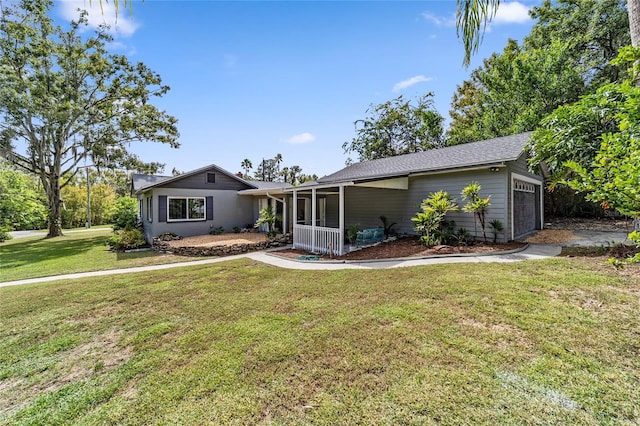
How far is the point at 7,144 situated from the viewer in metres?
17.6

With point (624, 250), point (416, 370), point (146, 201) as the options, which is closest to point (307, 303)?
point (416, 370)

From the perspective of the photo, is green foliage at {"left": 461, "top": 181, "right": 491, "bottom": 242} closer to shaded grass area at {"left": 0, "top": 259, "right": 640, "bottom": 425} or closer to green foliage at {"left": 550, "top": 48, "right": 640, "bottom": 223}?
shaded grass area at {"left": 0, "top": 259, "right": 640, "bottom": 425}

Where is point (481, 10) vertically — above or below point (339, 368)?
above

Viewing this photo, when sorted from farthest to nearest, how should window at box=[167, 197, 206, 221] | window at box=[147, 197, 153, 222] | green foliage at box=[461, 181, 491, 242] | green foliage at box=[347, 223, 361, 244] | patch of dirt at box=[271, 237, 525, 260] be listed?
window at box=[147, 197, 153, 222], window at box=[167, 197, 206, 221], green foliage at box=[347, 223, 361, 244], green foliage at box=[461, 181, 491, 242], patch of dirt at box=[271, 237, 525, 260]

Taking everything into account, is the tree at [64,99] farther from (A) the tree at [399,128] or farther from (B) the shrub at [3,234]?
(A) the tree at [399,128]

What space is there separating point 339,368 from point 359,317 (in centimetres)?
131

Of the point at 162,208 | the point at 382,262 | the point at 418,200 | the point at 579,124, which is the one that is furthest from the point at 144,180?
the point at 579,124

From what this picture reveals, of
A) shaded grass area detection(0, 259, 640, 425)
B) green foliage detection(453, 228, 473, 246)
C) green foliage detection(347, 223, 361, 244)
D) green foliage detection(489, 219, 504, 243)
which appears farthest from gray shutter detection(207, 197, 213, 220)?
green foliage detection(489, 219, 504, 243)

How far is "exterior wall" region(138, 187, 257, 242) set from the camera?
1433cm

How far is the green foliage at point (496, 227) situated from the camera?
32.1 feet

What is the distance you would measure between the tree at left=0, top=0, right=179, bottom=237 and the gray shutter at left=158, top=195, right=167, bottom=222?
9.56m

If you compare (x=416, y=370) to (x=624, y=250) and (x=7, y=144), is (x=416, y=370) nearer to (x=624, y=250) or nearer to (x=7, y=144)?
(x=624, y=250)

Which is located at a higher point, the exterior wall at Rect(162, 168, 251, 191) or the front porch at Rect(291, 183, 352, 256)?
the exterior wall at Rect(162, 168, 251, 191)

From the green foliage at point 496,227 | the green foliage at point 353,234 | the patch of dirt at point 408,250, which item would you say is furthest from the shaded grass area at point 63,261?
the green foliage at point 496,227
